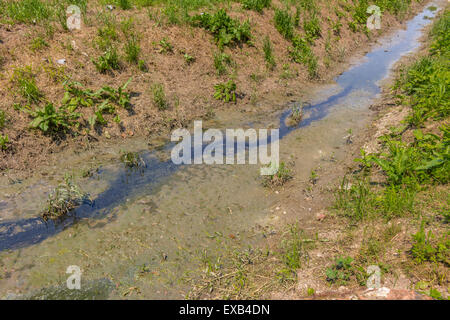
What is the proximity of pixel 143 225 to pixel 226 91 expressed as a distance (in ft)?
16.3

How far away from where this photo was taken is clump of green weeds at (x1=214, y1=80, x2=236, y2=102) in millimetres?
8773

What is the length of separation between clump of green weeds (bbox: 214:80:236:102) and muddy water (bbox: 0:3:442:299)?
2.15 metres

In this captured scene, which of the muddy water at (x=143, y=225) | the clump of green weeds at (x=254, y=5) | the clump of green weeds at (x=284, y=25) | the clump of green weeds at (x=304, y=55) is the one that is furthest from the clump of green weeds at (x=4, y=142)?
the clump of green weeds at (x=284, y=25)

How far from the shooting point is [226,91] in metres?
8.78

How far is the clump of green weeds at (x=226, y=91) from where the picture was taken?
345 inches

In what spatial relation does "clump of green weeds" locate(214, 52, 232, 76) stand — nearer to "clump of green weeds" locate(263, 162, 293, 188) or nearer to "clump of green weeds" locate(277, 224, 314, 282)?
"clump of green weeds" locate(263, 162, 293, 188)

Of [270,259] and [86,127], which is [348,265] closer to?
[270,259]

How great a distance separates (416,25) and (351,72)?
1053 cm

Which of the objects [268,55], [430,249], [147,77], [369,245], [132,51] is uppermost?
[132,51]

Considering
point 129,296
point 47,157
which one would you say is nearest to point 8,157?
point 47,157

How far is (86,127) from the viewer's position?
7020mm

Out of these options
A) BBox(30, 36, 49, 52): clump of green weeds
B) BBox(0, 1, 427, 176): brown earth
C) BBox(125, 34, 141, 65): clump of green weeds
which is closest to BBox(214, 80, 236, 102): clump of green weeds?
BBox(0, 1, 427, 176): brown earth

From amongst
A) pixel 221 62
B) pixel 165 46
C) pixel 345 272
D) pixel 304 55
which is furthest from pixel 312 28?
pixel 345 272

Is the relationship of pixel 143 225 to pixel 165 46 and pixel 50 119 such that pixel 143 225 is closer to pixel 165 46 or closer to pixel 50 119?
pixel 50 119
